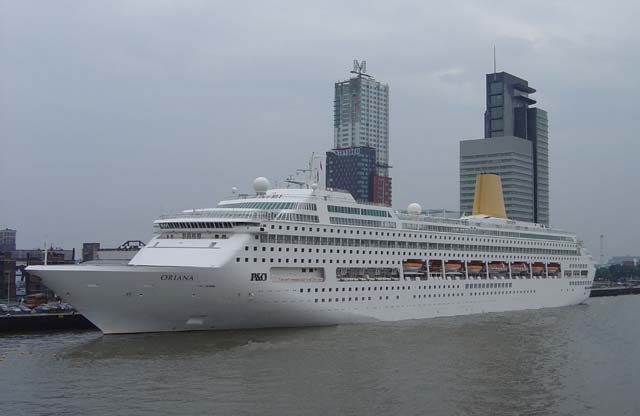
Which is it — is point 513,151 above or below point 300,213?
above

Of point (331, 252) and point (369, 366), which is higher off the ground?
point (331, 252)

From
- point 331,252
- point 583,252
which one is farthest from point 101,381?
point 583,252

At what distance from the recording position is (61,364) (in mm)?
23922

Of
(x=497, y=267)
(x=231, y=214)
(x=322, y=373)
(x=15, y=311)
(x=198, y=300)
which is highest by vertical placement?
(x=231, y=214)

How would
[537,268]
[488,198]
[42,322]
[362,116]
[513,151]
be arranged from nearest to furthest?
1. [42,322]
2. [537,268]
3. [488,198]
4. [513,151]
5. [362,116]

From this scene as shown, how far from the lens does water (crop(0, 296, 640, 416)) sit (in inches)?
739

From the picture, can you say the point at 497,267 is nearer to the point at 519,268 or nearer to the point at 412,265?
the point at 519,268

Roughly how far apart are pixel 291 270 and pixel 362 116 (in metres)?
144

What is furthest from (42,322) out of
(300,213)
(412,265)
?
(412,265)

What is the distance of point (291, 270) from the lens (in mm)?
32312

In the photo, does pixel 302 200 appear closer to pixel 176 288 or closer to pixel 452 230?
pixel 176 288

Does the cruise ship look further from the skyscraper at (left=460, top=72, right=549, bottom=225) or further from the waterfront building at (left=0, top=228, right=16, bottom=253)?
the skyscraper at (left=460, top=72, right=549, bottom=225)

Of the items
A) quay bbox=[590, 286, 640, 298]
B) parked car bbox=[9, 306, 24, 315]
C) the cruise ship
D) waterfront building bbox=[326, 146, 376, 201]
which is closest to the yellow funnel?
the cruise ship

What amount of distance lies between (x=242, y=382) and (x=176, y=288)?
29.1 feet
